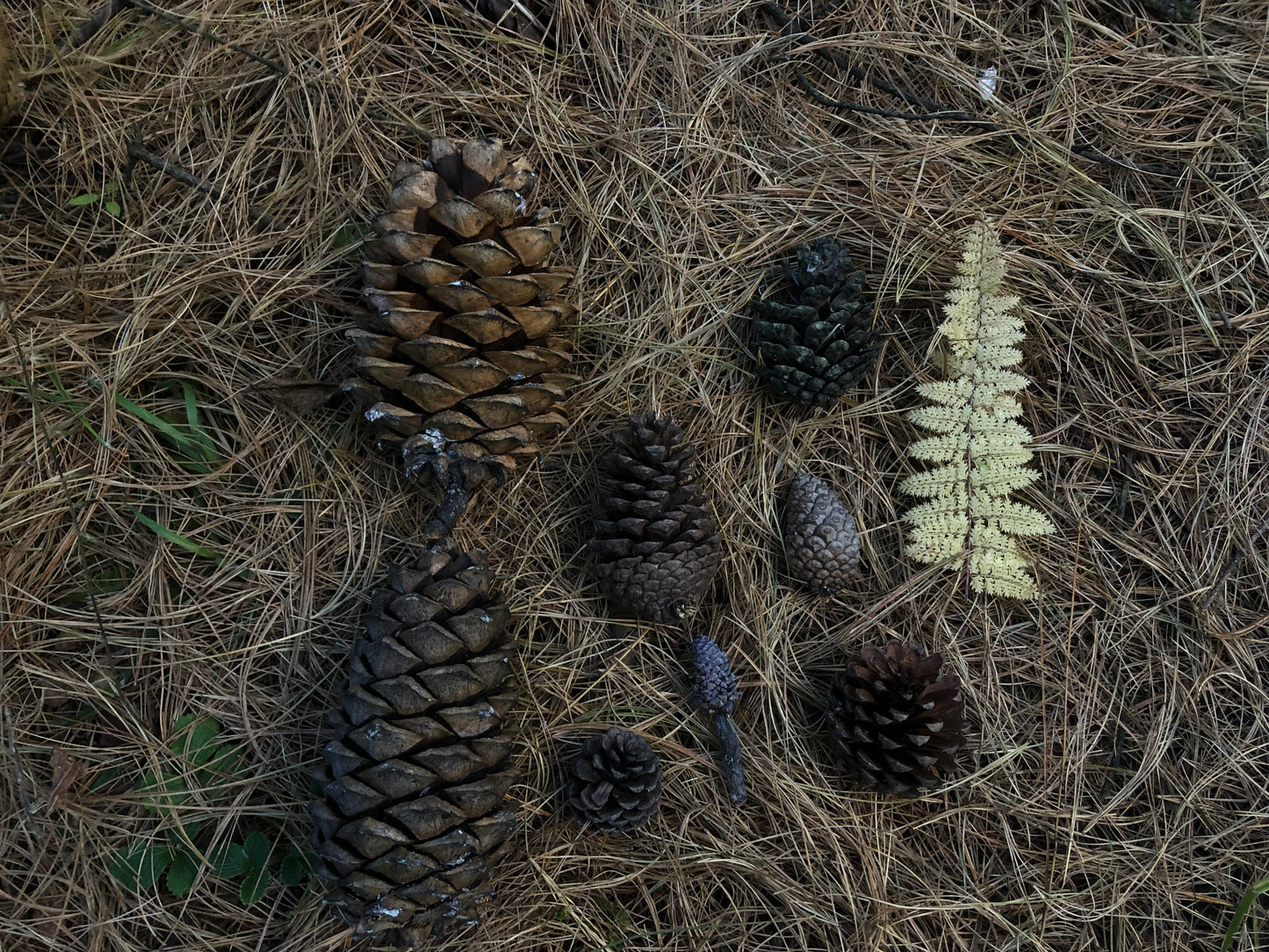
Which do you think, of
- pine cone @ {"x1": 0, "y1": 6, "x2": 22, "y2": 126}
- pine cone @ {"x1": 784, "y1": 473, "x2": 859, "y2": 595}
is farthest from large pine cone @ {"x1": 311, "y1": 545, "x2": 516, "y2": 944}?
pine cone @ {"x1": 0, "y1": 6, "x2": 22, "y2": 126}

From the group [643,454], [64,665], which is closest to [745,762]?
[643,454]

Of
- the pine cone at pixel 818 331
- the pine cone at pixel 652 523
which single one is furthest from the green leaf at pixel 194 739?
the pine cone at pixel 818 331

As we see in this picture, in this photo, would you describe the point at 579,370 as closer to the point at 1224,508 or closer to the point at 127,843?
the point at 127,843

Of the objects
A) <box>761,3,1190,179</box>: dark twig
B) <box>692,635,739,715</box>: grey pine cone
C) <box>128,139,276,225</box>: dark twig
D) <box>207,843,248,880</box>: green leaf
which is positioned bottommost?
<box>207,843,248,880</box>: green leaf

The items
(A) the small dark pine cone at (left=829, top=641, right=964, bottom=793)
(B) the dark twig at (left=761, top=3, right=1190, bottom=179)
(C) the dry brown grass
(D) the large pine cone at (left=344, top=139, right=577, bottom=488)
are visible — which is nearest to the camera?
(D) the large pine cone at (left=344, top=139, right=577, bottom=488)

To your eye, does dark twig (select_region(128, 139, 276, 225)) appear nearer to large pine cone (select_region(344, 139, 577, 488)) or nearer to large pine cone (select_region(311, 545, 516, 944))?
large pine cone (select_region(344, 139, 577, 488))

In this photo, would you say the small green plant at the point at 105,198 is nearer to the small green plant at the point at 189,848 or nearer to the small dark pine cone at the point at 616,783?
the small green plant at the point at 189,848
